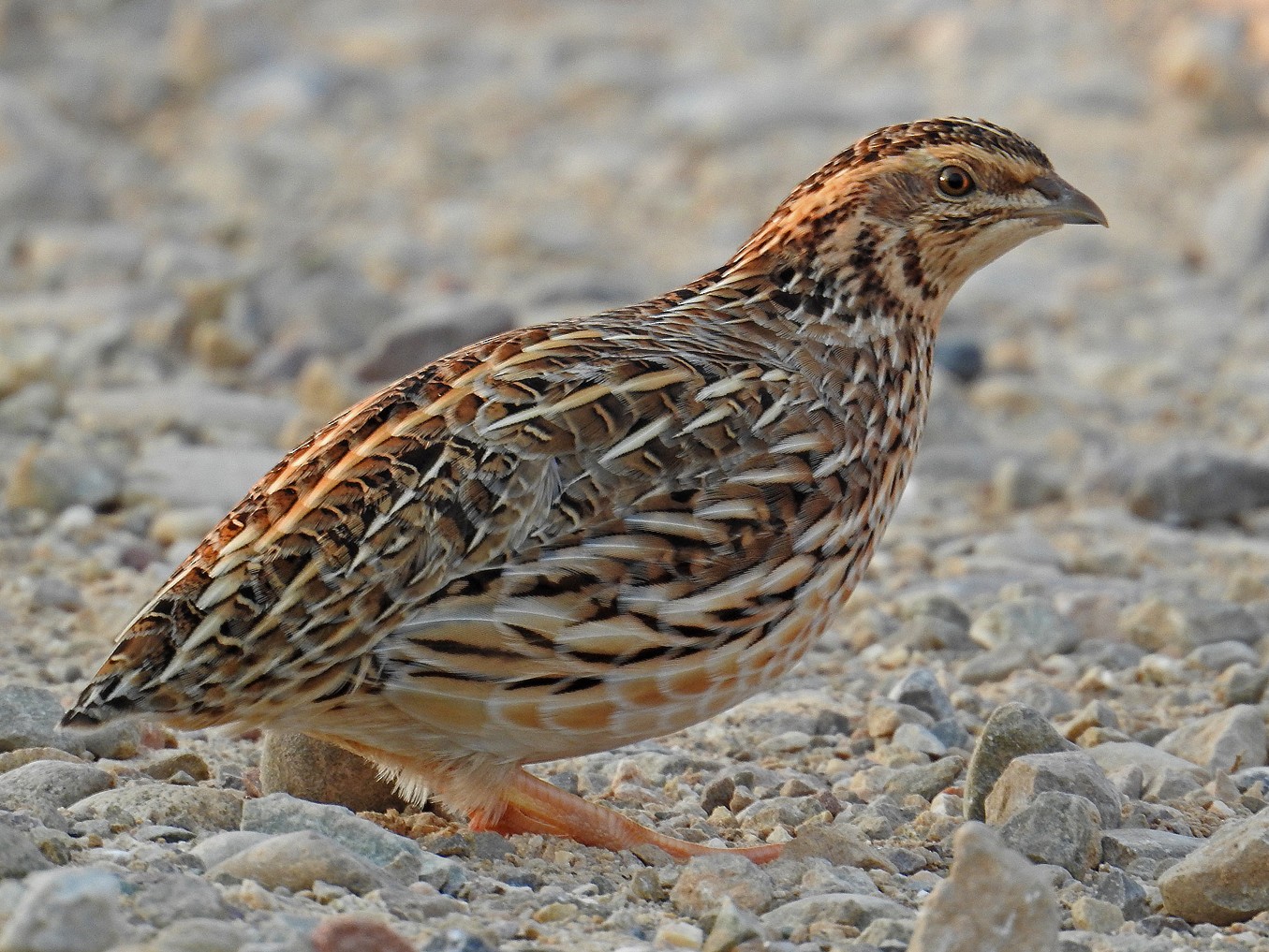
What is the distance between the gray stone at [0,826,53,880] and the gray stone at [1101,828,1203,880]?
2699mm

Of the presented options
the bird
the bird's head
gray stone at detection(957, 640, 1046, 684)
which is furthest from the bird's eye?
gray stone at detection(957, 640, 1046, 684)

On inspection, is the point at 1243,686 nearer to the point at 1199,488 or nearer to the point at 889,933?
the point at 1199,488

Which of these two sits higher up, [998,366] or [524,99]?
[524,99]

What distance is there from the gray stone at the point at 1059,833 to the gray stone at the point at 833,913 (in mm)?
577

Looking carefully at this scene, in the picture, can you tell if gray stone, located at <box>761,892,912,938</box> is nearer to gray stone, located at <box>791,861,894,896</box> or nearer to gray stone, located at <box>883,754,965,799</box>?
gray stone, located at <box>791,861,894,896</box>

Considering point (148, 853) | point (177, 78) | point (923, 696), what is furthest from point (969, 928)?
point (177, 78)

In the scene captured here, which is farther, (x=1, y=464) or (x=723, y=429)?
(x=1, y=464)

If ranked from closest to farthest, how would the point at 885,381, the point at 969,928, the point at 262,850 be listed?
the point at 969,928 → the point at 262,850 → the point at 885,381

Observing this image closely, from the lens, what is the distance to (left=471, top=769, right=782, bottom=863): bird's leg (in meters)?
5.32

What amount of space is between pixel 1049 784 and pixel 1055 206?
5.74 ft

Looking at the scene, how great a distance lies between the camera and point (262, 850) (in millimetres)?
4555

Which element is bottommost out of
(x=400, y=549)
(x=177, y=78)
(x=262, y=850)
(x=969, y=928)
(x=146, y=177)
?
(x=969, y=928)

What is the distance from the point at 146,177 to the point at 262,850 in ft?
38.6

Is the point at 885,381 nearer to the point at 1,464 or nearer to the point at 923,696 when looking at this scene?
the point at 923,696
